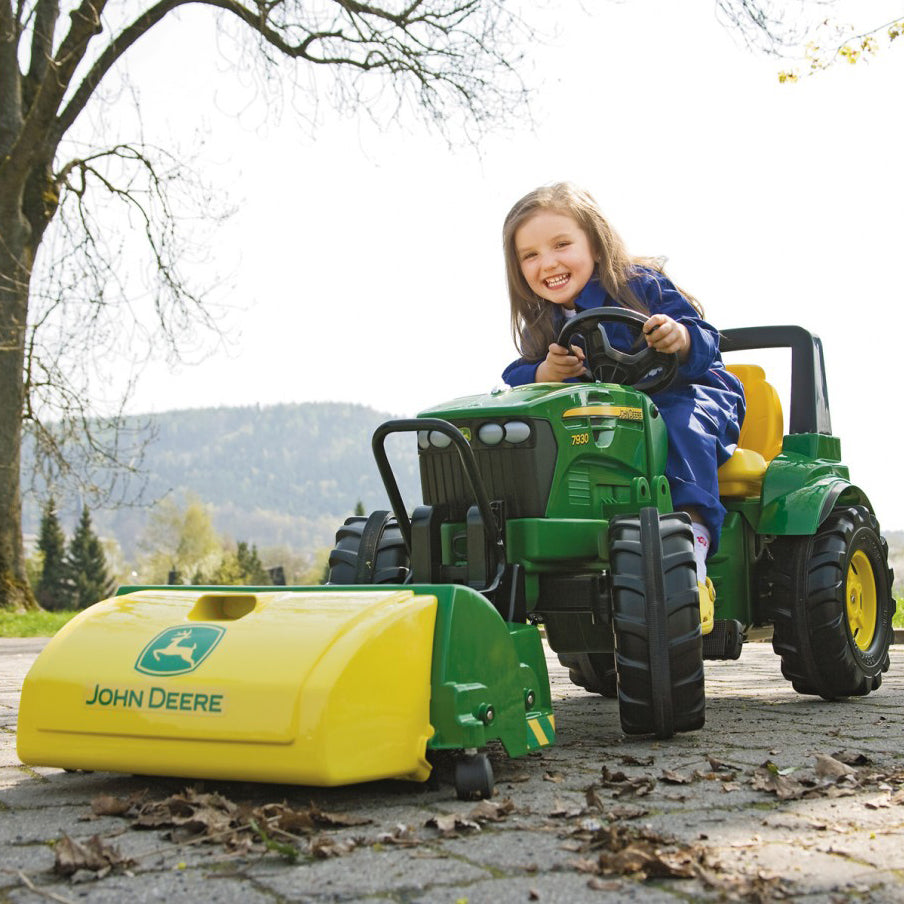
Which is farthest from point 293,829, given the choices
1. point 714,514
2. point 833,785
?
point 714,514

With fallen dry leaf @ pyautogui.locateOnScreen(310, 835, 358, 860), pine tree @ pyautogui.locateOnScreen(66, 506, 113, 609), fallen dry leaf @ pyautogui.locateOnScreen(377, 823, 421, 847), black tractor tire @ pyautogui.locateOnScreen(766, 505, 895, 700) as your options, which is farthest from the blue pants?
pine tree @ pyautogui.locateOnScreen(66, 506, 113, 609)

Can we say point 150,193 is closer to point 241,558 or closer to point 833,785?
point 833,785

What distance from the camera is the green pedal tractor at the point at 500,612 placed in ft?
9.77

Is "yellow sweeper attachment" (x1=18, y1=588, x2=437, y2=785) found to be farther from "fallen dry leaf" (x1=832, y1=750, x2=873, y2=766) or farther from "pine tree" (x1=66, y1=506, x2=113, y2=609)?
"pine tree" (x1=66, y1=506, x2=113, y2=609)

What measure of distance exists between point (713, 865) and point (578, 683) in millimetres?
3404

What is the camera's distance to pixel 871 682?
5301mm

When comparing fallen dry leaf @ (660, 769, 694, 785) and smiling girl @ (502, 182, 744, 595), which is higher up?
smiling girl @ (502, 182, 744, 595)

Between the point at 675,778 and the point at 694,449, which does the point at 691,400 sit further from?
the point at 675,778

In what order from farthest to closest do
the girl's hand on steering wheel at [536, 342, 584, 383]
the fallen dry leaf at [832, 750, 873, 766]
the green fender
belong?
1. the green fender
2. the girl's hand on steering wheel at [536, 342, 584, 383]
3. the fallen dry leaf at [832, 750, 873, 766]

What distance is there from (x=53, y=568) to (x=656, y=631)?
223ft

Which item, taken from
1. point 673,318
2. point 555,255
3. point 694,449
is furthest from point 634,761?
point 555,255

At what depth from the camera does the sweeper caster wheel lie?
300 centimetres

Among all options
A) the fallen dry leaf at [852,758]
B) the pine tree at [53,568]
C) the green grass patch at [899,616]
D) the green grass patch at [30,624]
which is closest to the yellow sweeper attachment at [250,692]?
the fallen dry leaf at [852,758]

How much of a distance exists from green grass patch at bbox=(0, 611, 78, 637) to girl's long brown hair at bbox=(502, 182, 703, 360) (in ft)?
29.0
